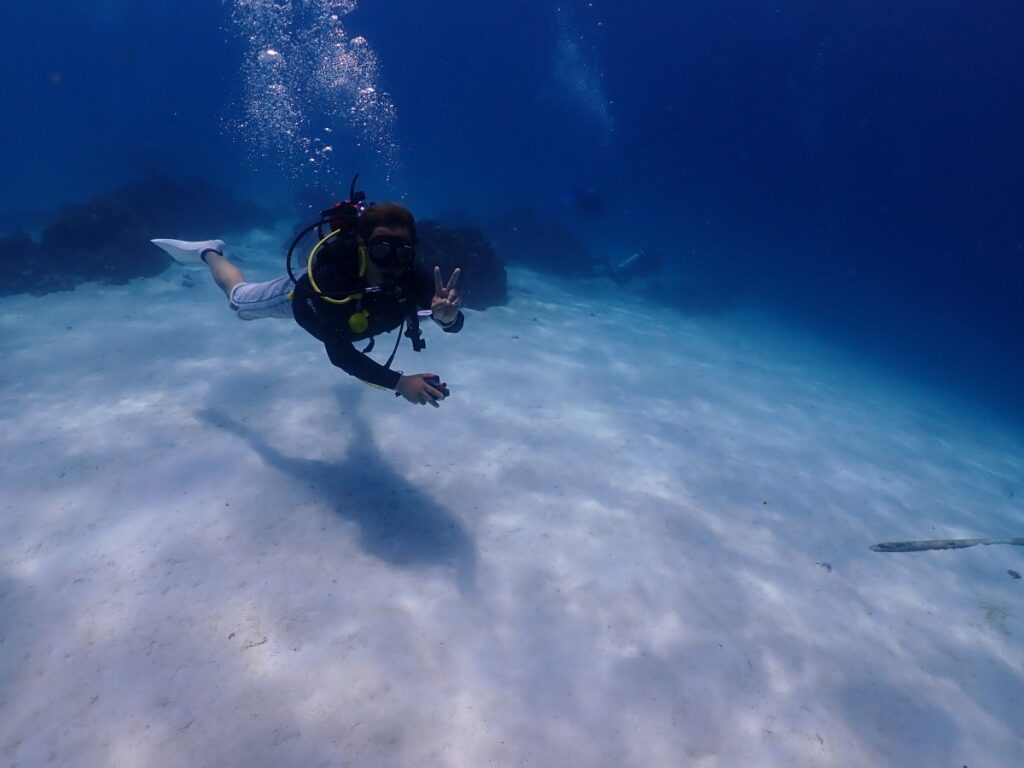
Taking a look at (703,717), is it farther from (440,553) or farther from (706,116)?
(706,116)

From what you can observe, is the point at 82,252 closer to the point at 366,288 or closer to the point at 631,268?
the point at 366,288

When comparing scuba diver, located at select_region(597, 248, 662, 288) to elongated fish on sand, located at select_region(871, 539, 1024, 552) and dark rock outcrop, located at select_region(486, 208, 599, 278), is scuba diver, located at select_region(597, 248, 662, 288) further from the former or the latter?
elongated fish on sand, located at select_region(871, 539, 1024, 552)

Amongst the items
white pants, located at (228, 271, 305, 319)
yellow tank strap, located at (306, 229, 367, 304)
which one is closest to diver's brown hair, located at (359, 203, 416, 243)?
yellow tank strap, located at (306, 229, 367, 304)

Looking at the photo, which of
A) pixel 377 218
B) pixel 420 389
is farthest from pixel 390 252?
pixel 420 389

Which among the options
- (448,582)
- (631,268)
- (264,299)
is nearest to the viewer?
(448,582)

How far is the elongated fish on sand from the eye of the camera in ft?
17.5

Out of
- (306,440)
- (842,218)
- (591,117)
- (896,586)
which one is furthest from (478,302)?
(842,218)

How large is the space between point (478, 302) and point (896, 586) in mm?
8354

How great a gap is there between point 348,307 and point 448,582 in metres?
2.13

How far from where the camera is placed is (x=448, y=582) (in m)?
3.54

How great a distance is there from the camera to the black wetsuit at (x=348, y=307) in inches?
146

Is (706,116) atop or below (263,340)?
atop

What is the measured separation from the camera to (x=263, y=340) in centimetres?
743

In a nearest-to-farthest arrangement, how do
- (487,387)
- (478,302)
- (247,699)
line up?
(247,699), (487,387), (478,302)
